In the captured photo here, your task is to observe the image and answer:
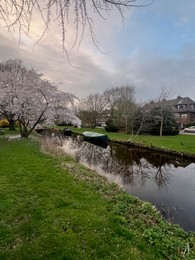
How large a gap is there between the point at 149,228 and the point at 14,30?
5345 millimetres

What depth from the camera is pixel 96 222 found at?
5613 mm

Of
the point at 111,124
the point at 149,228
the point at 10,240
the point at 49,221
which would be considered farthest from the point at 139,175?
the point at 111,124

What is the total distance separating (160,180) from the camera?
13633mm

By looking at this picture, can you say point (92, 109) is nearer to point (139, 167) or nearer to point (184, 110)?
point (184, 110)

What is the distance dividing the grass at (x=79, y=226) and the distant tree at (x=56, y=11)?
3.82m

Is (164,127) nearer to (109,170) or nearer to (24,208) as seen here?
(109,170)

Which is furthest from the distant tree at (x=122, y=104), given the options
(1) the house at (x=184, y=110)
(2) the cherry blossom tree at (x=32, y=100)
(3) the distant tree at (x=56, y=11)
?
(3) the distant tree at (x=56, y=11)

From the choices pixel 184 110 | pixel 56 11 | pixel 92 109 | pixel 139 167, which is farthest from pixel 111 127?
pixel 56 11

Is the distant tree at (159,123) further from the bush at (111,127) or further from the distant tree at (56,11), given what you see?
the distant tree at (56,11)

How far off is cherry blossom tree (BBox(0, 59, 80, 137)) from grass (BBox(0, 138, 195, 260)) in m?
15.8

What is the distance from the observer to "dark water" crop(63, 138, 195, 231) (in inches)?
354

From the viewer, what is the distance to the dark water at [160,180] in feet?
29.5

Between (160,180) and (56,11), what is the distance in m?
Result: 12.7

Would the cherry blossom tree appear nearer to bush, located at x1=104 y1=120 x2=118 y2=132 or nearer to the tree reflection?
the tree reflection
